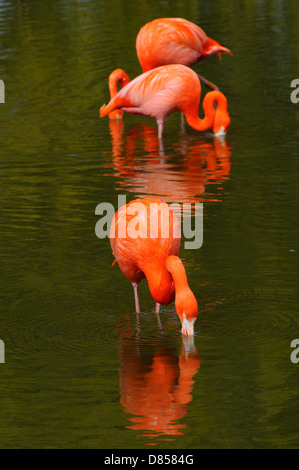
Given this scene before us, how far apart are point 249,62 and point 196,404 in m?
9.19

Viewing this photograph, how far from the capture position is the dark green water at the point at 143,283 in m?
5.00

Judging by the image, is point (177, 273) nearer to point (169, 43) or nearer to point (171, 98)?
point (171, 98)

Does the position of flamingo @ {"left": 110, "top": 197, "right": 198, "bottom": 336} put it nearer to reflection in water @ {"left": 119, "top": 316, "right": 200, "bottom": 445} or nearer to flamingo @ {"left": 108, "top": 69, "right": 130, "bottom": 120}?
reflection in water @ {"left": 119, "top": 316, "right": 200, "bottom": 445}

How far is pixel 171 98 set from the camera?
33.8ft

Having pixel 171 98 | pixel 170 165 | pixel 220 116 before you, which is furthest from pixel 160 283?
pixel 220 116

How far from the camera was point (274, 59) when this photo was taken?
13.7 meters

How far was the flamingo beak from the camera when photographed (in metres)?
5.58

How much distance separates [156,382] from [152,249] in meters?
0.92

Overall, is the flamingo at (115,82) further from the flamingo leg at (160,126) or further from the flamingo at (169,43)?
the flamingo leg at (160,126)

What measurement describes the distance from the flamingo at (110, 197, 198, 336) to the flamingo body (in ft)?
17.8

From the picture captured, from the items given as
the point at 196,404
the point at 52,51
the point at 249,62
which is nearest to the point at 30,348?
the point at 196,404
